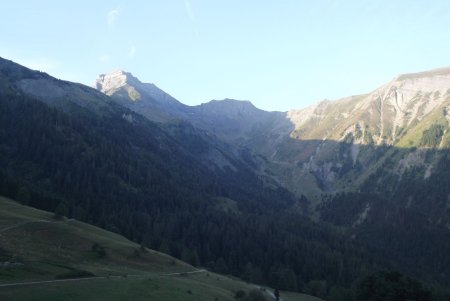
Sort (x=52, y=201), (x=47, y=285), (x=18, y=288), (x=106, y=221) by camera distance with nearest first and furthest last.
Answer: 1. (x=18, y=288)
2. (x=47, y=285)
3. (x=52, y=201)
4. (x=106, y=221)

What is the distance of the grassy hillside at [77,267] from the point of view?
181 feet

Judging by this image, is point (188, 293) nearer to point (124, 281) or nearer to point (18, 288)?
point (124, 281)

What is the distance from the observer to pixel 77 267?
72.0 meters

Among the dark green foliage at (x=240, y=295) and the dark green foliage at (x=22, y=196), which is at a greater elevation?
the dark green foliage at (x=22, y=196)

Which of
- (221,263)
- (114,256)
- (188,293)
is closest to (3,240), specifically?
(114,256)

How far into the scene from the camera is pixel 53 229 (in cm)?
9175

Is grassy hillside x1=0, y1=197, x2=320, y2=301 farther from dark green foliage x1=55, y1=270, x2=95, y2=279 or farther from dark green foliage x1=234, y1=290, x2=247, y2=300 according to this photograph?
dark green foliage x1=234, y1=290, x2=247, y2=300

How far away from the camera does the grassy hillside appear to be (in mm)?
55159

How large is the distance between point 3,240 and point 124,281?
23854mm

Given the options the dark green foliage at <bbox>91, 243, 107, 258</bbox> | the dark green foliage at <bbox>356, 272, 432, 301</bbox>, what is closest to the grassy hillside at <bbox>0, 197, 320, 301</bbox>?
the dark green foliage at <bbox>91, 243, 107, 258</bbox>

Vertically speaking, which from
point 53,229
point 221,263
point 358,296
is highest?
point 53,229

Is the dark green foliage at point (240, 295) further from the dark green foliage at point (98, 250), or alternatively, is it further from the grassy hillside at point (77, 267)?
the dark green foliage at point (98, 250)

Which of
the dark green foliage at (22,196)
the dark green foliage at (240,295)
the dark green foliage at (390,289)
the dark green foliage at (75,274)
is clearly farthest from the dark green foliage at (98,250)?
the dark green foliage at (22,196)

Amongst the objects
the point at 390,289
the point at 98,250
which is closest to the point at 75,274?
the point at 98,250
